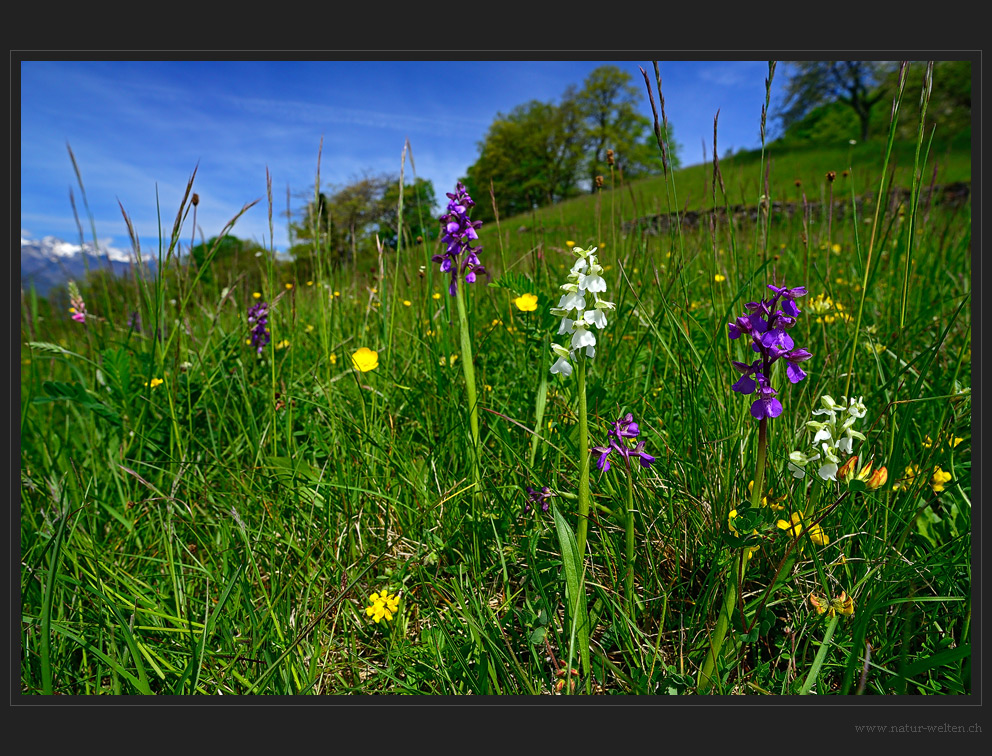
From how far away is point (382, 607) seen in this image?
49.2 inches

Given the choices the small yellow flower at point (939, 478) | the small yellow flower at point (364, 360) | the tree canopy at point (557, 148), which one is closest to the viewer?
the small yellow flower at point (939, 478)

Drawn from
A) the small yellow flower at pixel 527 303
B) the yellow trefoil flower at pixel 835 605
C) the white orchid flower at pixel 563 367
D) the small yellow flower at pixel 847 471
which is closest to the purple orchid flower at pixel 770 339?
the small yellow flower at pixel 847 471

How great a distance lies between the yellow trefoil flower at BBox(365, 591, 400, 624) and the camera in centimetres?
123

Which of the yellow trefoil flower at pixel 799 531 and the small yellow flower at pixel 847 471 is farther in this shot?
the yellow trefoil flower at pixel 799 531

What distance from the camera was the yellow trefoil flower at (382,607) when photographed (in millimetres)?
1229

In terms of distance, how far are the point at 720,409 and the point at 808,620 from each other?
0.59 meters

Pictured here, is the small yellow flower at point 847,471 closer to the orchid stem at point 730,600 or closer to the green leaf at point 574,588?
the orchid stem at point 730,600

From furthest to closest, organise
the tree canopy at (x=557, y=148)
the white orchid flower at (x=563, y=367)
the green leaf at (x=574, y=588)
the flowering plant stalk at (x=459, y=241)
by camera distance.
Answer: the tree canopy at (x=557, y=148) < the flowering plant stalk at (x=459, y=241) < the white orchid flower at (x=563, y=367) < the green leaf at (x=574, y=588)

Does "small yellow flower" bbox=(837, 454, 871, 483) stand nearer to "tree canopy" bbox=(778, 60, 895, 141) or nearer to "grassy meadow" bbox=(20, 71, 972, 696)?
"grassy meadow" bbox=(20, 71, 972, 696)

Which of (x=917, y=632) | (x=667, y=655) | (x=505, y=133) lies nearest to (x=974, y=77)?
(x=917, y=632)

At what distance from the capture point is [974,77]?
41.8 inches

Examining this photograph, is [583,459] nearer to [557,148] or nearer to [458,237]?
[458,237]

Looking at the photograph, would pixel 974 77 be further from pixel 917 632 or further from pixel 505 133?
pixel 505 133

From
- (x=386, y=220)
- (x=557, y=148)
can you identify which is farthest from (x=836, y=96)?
(x=386, y=220)
